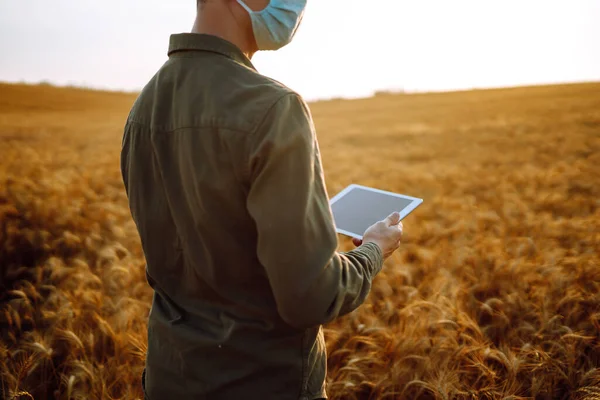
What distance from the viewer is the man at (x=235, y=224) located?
993mm

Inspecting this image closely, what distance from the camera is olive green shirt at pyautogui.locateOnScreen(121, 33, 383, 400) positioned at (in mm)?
989

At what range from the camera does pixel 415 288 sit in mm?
3264

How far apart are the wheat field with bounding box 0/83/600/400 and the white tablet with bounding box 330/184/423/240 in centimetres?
113

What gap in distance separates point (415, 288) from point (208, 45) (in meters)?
2.59

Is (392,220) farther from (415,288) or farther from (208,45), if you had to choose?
(415,288)

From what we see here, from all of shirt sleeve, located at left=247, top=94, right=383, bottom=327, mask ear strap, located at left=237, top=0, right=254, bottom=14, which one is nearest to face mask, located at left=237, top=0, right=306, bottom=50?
mask ear strap, located at left=237, top=0, right=254, bottom=14

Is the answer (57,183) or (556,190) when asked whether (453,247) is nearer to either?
(556,190)

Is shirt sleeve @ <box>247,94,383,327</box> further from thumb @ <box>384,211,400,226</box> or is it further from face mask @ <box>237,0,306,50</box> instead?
thumb @ <box>384,211,400,226</box>

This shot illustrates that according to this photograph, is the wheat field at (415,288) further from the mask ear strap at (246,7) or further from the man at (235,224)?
the mask ear strap at (246,7)

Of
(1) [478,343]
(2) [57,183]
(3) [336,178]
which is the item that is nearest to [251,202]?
(1) [478,343]

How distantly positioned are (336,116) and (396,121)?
4.20m

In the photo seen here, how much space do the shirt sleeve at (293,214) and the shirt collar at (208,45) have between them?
231mm

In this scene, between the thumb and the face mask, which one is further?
the thumb

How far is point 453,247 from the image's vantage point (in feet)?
13.2
